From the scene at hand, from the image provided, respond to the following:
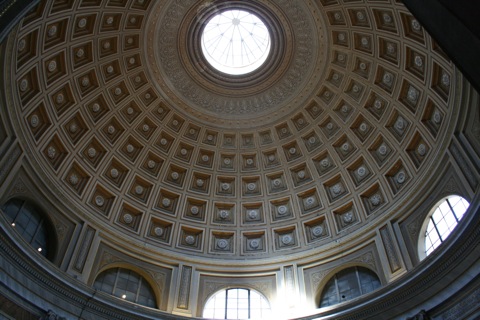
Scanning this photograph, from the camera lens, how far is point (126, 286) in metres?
18.5

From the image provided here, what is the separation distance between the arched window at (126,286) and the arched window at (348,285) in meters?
7.79

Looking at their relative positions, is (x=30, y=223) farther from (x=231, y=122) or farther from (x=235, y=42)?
(x=235, y=42)

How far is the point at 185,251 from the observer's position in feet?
68.9

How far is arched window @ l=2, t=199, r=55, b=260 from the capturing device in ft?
50.9

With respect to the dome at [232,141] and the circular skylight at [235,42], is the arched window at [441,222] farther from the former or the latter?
the circular skylight at [235,42]

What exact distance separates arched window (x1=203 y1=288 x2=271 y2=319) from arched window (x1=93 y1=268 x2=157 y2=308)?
2.68m

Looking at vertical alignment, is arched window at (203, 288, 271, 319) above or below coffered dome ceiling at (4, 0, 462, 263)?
below

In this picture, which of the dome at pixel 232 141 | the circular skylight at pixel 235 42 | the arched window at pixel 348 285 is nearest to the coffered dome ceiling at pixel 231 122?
the dome at pixel 232 141

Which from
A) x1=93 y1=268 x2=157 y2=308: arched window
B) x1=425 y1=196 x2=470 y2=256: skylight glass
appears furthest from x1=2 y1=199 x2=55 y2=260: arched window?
x1=425 y1=196 x2=470 y2=256: skylight glass

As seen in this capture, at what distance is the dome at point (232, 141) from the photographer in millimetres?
→ 16562

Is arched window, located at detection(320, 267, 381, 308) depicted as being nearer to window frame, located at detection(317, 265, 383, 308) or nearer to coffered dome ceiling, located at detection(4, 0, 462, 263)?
window frame, located at detection(317, 265, 383, 308)

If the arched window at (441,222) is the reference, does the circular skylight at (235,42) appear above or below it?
above

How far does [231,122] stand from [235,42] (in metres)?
5.45

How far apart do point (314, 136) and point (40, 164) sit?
13752 millimetres
